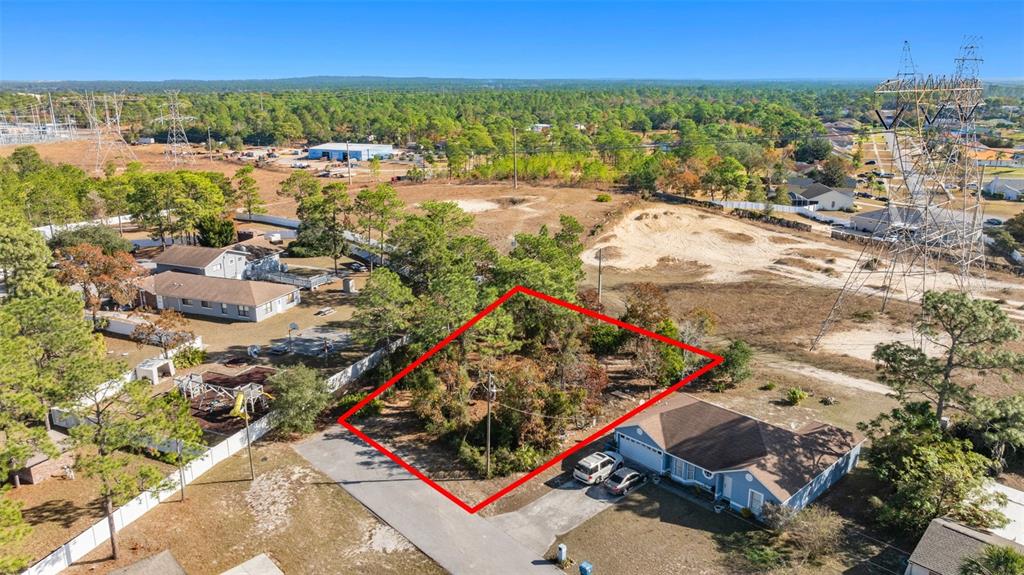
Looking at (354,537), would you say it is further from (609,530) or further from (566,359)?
(566,359)

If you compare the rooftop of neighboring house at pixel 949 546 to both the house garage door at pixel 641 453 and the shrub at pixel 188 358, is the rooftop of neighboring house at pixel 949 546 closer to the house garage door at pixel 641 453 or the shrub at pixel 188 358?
the house garage door at pixel 641 453

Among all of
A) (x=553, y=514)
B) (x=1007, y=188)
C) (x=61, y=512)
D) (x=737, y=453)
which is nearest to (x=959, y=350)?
(x=737, y=453)

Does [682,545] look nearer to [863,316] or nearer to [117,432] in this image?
[117,432]

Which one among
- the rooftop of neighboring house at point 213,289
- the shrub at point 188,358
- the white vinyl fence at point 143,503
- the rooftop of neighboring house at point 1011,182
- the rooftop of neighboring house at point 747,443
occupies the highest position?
the rooftop of neighboring house at point 1011,182

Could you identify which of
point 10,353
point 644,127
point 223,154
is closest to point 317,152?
point 223,154

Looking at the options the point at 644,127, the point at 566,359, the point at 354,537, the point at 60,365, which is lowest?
the point at 354,537

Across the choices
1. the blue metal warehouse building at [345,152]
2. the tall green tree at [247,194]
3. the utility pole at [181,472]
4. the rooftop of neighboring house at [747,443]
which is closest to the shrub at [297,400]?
the utility pole at [181,472]
